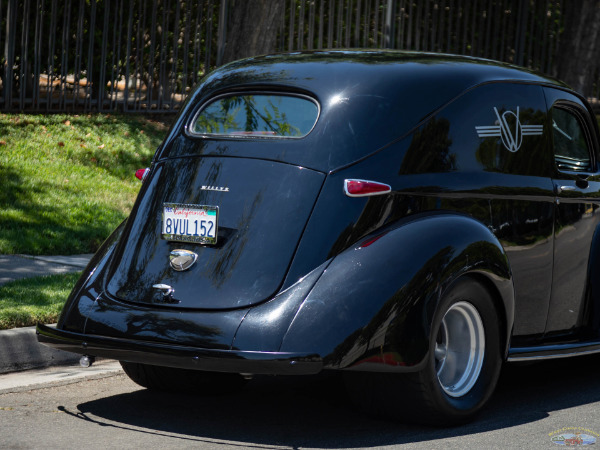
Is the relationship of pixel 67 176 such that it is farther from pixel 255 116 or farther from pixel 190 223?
pixel 190 223

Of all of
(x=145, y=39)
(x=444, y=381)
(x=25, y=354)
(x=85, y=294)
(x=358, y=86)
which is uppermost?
(x=145, y=39)

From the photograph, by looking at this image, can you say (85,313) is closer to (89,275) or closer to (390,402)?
(89,275)

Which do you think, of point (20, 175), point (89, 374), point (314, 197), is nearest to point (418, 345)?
point (314, 197)

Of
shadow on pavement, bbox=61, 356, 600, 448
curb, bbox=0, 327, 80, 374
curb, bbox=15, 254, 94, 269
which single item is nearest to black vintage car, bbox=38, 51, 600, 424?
shadow on pavement, bbox=61, 356, 600, 448

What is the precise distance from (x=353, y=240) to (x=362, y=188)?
0.79 ft

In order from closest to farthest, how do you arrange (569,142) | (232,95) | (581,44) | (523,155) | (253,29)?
(232,95) → (523,155) → (569,142) → (253,29) → (581,44)

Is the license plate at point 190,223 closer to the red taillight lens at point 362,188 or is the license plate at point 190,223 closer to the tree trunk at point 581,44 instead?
the red taillight lens at point 362,188

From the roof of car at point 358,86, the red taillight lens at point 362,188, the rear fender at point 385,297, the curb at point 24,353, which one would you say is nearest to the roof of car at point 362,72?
the roof of car at point 358,86

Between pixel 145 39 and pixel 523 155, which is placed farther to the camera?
pixel 145 39

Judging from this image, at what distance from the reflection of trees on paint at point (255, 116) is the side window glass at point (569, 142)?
61.6 inches

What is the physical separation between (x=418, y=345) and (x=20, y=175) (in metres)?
6.85

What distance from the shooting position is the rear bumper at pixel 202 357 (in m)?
4.33

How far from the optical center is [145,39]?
13.5 m

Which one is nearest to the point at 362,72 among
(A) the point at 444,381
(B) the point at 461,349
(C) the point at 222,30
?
(B) the point at 461,349
